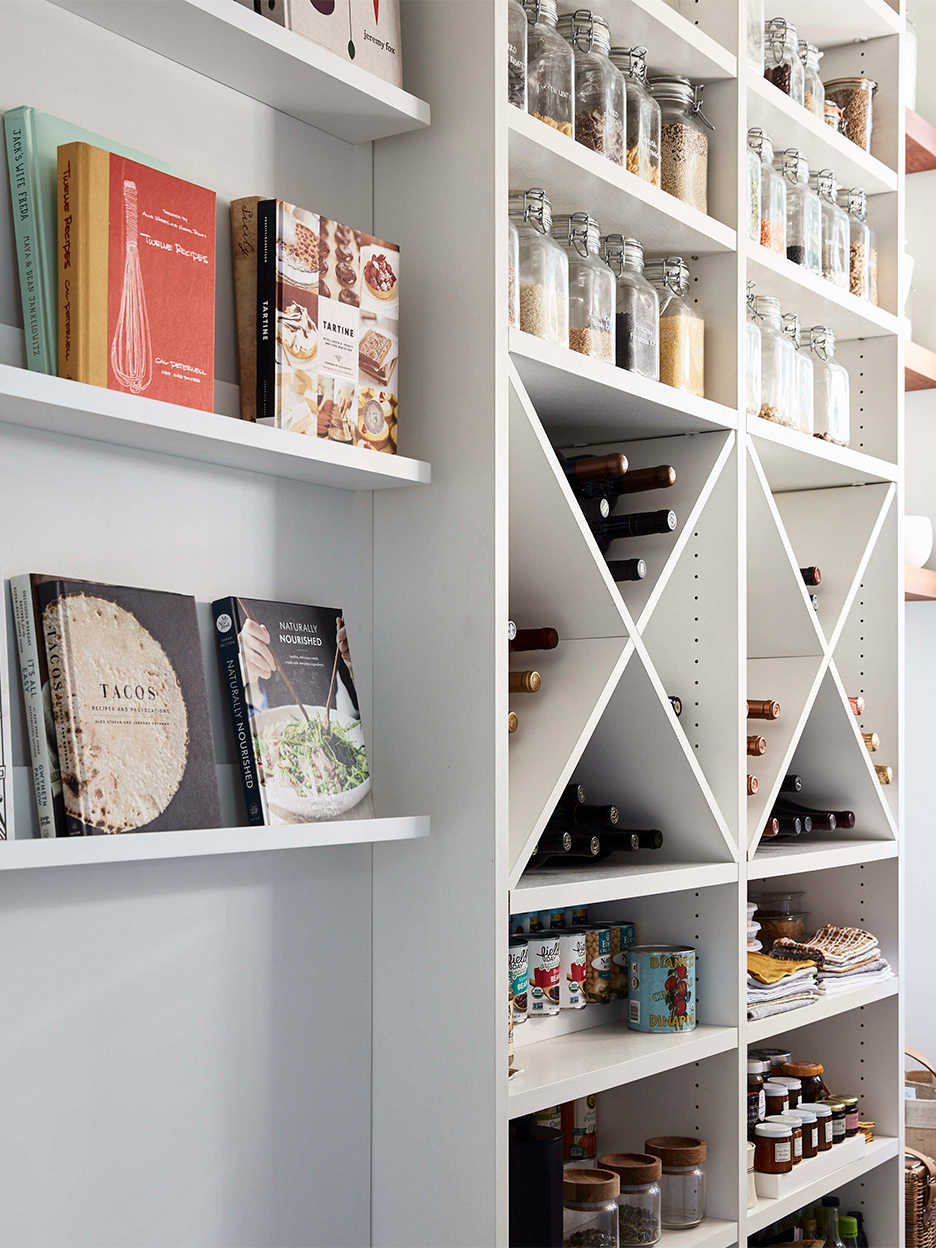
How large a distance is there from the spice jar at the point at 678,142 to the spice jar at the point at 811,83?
50cm

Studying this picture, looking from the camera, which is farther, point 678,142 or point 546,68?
point 678,142

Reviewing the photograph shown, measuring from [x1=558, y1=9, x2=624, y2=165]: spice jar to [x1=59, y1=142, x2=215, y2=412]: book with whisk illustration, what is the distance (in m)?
0.72

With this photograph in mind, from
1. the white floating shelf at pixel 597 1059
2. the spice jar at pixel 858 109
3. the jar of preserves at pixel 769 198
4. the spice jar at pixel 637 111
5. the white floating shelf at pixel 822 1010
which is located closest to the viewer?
the white floating shelf at pixel 597 1059

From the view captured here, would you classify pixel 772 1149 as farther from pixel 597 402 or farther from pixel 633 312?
pixel 633 312

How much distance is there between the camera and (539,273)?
1.72m

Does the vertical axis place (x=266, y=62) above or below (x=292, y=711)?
above

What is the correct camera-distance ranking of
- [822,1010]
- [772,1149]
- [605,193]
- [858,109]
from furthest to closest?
[858,109], [822,1010], [772,1149], [605,193]

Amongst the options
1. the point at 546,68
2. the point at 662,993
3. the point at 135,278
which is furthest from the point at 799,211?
the point at 135,278

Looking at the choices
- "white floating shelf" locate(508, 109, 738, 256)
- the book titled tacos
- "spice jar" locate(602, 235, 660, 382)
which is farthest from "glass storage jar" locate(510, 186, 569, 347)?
the book titled tacos

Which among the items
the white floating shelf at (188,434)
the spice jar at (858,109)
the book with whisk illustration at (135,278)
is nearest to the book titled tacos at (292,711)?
the white floating shelf at (188,434)

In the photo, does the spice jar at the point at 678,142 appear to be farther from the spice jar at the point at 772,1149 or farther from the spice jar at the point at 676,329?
the spice jar at the point at 772,1149

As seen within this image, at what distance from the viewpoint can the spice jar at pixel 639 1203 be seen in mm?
1823

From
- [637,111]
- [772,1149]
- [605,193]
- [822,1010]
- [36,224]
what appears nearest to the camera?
[36,224]

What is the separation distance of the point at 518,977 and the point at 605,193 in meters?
1.10
